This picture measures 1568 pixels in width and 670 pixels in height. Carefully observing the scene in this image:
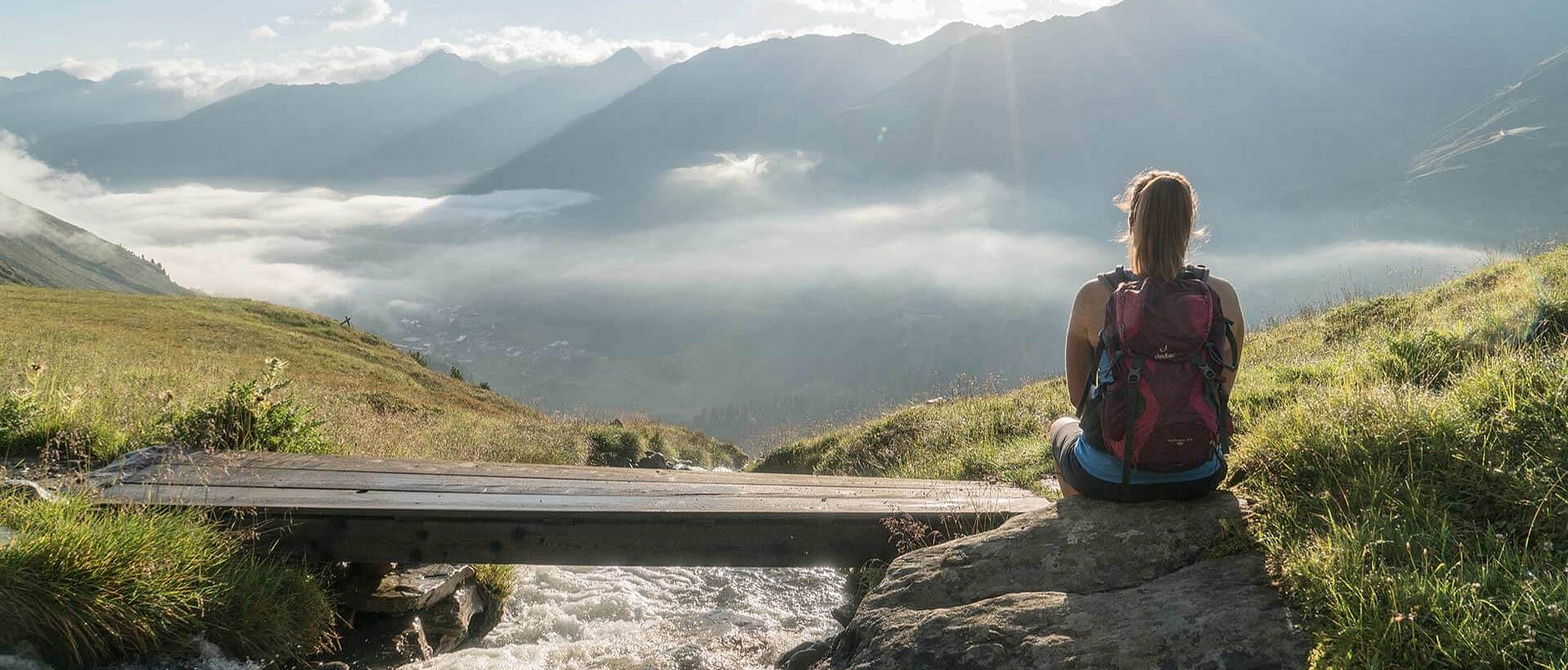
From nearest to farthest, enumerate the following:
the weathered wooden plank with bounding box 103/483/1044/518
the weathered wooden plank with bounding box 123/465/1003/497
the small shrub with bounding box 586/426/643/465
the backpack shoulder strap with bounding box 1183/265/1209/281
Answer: the backpack shoulder strap with bounding box 1183/265/1209/281, the weathered wooden plank with bounding box 103/483/1044/518, the weathered wooden plank with bounding box 123/465/1003/497, the small shrub with bounding box 586/426/643/465

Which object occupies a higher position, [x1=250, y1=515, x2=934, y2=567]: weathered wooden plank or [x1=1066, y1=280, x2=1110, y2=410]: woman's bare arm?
[x1=1066, y1=280, x2=1110, y2=410]: woman's bare arm

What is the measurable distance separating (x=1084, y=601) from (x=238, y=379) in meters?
11.3

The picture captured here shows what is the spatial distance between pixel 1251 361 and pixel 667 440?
2032 cm

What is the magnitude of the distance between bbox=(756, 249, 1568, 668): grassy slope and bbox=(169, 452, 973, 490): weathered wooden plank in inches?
137

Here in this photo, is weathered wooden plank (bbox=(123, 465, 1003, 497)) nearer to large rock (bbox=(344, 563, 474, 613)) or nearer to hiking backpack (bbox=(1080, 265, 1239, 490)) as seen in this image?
large rock (bbox=(344, 563, 474, 613))

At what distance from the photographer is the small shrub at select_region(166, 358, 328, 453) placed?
8.77 meters

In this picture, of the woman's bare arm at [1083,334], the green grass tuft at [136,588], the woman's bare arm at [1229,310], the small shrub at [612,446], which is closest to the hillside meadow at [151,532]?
the green grass tuft at [136,588]

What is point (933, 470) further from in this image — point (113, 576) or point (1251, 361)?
point (113, 576)

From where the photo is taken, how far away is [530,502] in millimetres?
6914

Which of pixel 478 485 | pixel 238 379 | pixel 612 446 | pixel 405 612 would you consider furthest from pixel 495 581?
pixel 612 446

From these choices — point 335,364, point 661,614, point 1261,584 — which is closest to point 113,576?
point 661,614

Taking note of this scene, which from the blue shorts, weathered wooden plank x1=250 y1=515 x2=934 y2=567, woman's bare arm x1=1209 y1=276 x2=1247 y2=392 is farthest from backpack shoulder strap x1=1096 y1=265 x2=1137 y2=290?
weathered wooden plank x1=250 y1=515 x2=934 y2=567

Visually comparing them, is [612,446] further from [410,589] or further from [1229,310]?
[1229,310]

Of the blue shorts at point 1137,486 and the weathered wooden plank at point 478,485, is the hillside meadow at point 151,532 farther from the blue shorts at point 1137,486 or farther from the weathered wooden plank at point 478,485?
the blue shorts at point 1137,486
